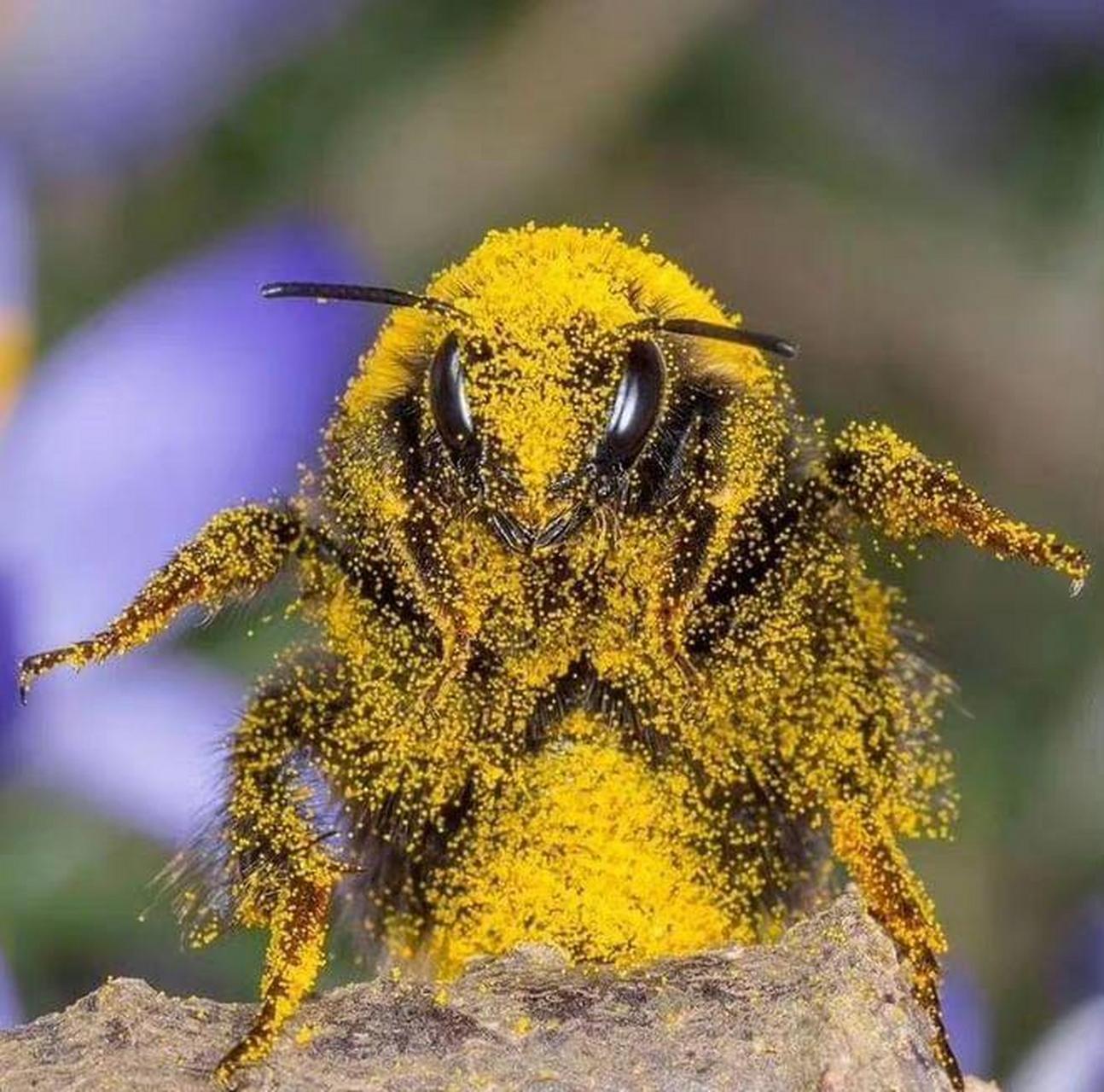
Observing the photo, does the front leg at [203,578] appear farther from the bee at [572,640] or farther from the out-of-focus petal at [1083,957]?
the out-of-focus petal at [1083,957]

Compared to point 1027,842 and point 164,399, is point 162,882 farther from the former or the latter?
point 1027,842

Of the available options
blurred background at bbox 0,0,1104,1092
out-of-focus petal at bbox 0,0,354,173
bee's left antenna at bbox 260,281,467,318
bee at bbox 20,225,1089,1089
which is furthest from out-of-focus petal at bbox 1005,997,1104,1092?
out-of-focus petal at bbox 0,0,354,173

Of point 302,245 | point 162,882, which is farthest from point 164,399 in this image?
point 162,882

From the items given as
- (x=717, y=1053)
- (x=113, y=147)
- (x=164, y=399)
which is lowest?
(x=717, y=1053)

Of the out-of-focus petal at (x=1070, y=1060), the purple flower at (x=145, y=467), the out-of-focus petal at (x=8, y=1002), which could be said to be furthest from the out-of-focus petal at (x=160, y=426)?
the out-of-focus petal at (x=1070, y=1060)

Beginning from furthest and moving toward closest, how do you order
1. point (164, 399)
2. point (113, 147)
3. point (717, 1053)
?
point (113, 147), point (164, 399), point (717, 1053)

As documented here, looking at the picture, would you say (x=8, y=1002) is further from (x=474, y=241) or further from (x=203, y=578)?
(x=474, y=241)
